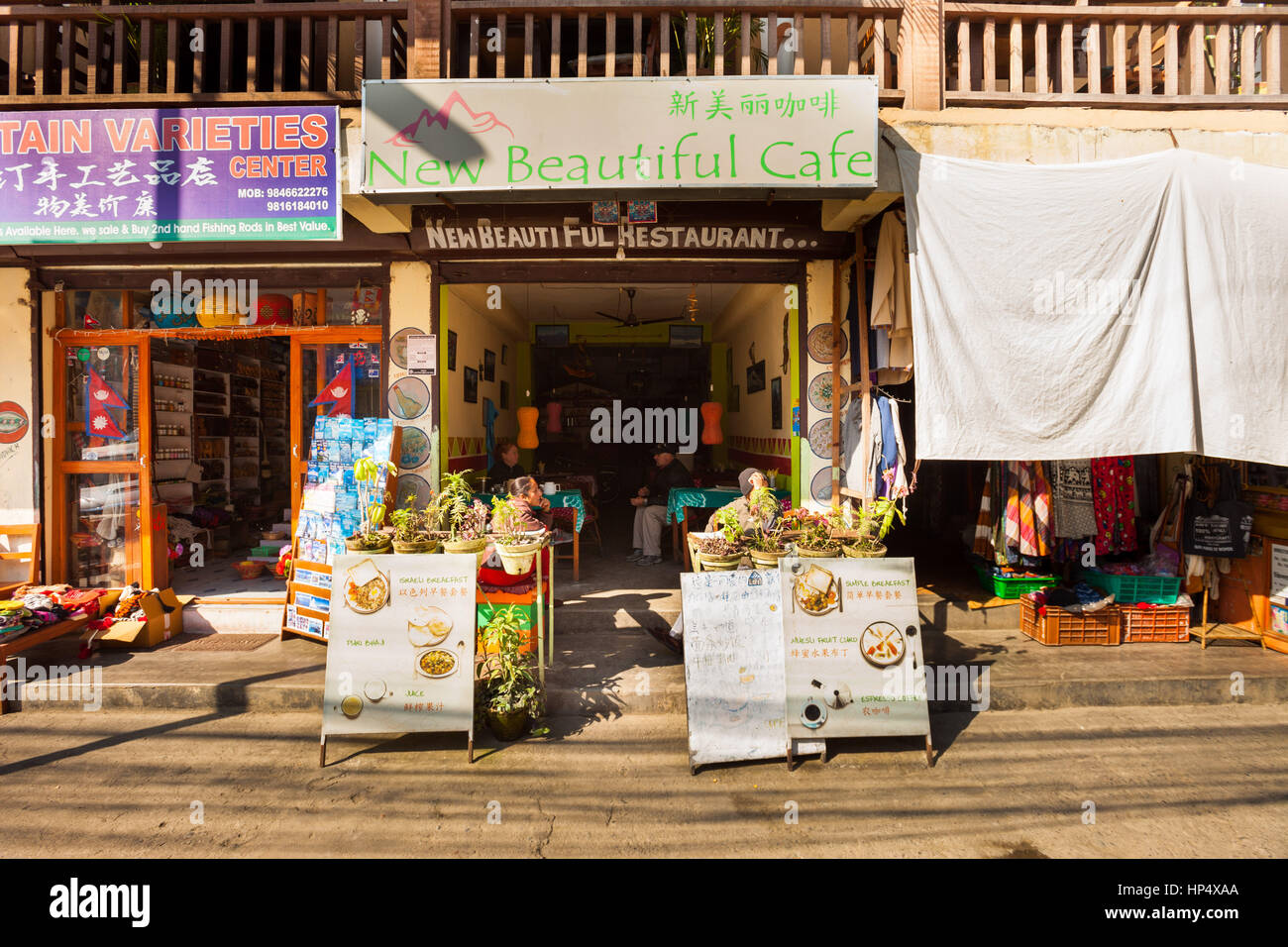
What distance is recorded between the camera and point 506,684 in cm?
453

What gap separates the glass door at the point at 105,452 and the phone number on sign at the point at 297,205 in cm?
312

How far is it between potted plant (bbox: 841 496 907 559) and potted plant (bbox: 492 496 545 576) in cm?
242

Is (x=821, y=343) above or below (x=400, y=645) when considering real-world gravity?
above

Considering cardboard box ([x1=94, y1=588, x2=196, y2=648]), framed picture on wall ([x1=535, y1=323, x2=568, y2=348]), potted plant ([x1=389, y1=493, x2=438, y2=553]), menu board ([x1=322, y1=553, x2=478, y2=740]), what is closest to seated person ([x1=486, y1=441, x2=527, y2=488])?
framed picture on wall ([x1=535, y1=323, x2=568, y2=348])

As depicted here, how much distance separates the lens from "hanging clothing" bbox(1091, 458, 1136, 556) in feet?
21.0

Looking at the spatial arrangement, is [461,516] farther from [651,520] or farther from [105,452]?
[105,452]

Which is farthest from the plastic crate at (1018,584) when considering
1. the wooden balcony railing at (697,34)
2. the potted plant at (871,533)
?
the wooden balcony railing at (697,34)

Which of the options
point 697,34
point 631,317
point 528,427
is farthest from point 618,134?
point 631,317

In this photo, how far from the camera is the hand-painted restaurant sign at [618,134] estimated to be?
16.0ft

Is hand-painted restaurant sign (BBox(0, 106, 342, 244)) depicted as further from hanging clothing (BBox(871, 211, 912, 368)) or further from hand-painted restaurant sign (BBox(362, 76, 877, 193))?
hanging clothing (BBox(871, 211, 912, 368))

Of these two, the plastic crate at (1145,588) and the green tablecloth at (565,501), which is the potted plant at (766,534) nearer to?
the green tablecloth at (565,501)

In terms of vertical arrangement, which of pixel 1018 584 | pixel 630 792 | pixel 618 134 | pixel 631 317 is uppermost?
pixel 631 317

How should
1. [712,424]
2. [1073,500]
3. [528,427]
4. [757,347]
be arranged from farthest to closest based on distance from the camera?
[757,347] → [712,424] → [528,427] → [1073,500]

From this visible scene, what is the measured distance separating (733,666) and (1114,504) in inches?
193
